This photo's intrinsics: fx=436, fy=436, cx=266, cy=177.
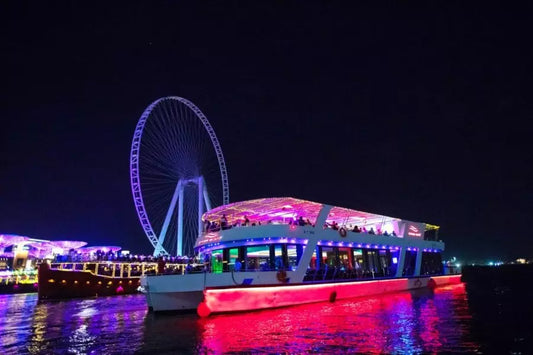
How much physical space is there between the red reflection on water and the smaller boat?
23189 millimetres

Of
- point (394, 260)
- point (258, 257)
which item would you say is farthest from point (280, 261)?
point (394, 260)

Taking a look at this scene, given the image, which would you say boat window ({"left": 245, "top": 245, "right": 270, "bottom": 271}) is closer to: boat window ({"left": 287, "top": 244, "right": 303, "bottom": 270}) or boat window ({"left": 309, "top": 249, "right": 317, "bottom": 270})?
boat window ({"left": 287, "top": 244, "right": 303, "bottom": 270})

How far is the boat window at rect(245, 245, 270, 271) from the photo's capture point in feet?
84.8

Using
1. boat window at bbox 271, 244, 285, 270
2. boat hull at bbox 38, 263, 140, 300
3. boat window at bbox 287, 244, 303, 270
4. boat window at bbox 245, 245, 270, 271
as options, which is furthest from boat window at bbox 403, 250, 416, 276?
boat hull at bbox 38, 263, 140, 300

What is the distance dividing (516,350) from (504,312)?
442 inches

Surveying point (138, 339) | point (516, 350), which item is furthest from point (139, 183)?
point (516, 350)

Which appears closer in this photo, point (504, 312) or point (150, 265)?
point (504, 312)

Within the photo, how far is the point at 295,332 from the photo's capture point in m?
16.8

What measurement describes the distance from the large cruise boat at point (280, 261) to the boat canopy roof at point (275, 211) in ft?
0.19

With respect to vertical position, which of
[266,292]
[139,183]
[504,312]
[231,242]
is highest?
[139,183]

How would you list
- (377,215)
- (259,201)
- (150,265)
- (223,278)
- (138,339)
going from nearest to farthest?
(138,339) → (223,278) → (259,201) → (377,215) → (150,265)

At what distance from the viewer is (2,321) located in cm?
2512

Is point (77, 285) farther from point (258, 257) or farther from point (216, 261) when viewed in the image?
point (258, 257)

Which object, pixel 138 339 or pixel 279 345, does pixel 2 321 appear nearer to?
pixel 138 339
